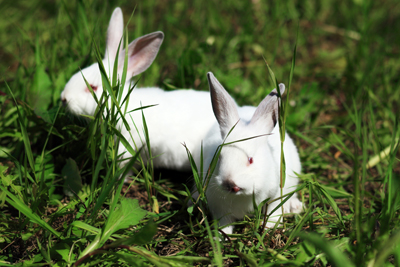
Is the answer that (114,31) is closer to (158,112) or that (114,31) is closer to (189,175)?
(158,112)

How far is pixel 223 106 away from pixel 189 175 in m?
1.15

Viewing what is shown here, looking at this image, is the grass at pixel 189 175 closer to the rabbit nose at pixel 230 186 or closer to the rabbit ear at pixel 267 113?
the rabbit nose at pixel 230 186

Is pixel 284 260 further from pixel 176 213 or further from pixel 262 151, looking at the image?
pixel 176 213

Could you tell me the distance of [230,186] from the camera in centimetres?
241

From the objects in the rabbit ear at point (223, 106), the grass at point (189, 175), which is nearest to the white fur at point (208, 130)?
the rabbit ear at point (223, 106)

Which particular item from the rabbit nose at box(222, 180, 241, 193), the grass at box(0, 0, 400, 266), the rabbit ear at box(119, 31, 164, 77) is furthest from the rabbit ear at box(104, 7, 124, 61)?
the rabbit nose at box(222, 180, 241, 193)

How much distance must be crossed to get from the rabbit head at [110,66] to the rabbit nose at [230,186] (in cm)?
156

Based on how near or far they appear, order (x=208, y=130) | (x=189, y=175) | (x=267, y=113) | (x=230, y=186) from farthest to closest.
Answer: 1. (x=189, y=175)
2. (x=208, y=130)
3. (x=267, y=113)
4. (x=230, y=186)

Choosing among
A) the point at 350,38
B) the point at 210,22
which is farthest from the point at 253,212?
the point at 350,38

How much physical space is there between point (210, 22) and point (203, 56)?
53.2 inches

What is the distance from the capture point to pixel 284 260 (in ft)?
7.30

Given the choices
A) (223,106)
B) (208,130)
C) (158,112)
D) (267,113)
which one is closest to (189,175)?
(208,130)

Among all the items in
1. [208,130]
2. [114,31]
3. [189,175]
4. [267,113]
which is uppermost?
[114,31]

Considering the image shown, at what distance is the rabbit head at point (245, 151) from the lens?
2.44 m
